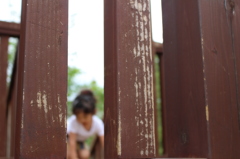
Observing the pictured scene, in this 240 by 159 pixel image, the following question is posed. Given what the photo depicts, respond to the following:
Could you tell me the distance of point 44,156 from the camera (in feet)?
2.87

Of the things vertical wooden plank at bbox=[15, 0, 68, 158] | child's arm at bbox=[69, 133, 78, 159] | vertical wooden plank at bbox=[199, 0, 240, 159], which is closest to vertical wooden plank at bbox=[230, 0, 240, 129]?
vertical wooden plank at bbox=[199, 0, 240, 159]

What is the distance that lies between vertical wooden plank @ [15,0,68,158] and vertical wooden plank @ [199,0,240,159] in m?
0.44

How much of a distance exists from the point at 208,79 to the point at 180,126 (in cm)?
18

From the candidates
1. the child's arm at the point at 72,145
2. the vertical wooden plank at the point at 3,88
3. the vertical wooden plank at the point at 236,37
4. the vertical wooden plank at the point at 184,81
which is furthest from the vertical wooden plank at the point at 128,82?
the child's arm at the point at 72,145

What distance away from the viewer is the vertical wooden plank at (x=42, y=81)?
0.87m

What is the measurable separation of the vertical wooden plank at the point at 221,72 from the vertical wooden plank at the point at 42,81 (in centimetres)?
44

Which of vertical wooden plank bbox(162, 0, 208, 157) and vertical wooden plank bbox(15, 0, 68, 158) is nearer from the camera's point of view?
vertical wooden plank bbox(15, 0, 68, 158)

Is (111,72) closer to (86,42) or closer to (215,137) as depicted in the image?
(215,137)

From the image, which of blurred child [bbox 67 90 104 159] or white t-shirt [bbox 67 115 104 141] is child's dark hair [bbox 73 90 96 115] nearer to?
blurred child [bbox 67 90 104 159]

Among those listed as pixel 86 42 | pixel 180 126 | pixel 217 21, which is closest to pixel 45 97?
pixel 180 126

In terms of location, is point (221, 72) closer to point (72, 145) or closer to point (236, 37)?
point (236, 37)

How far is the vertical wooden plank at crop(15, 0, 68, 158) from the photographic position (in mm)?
871

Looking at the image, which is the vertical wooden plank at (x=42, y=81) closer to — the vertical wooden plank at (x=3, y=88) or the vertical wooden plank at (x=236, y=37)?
the vertical wooden plank at (x=236, y=37)

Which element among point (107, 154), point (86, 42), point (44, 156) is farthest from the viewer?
point (86, 42)
